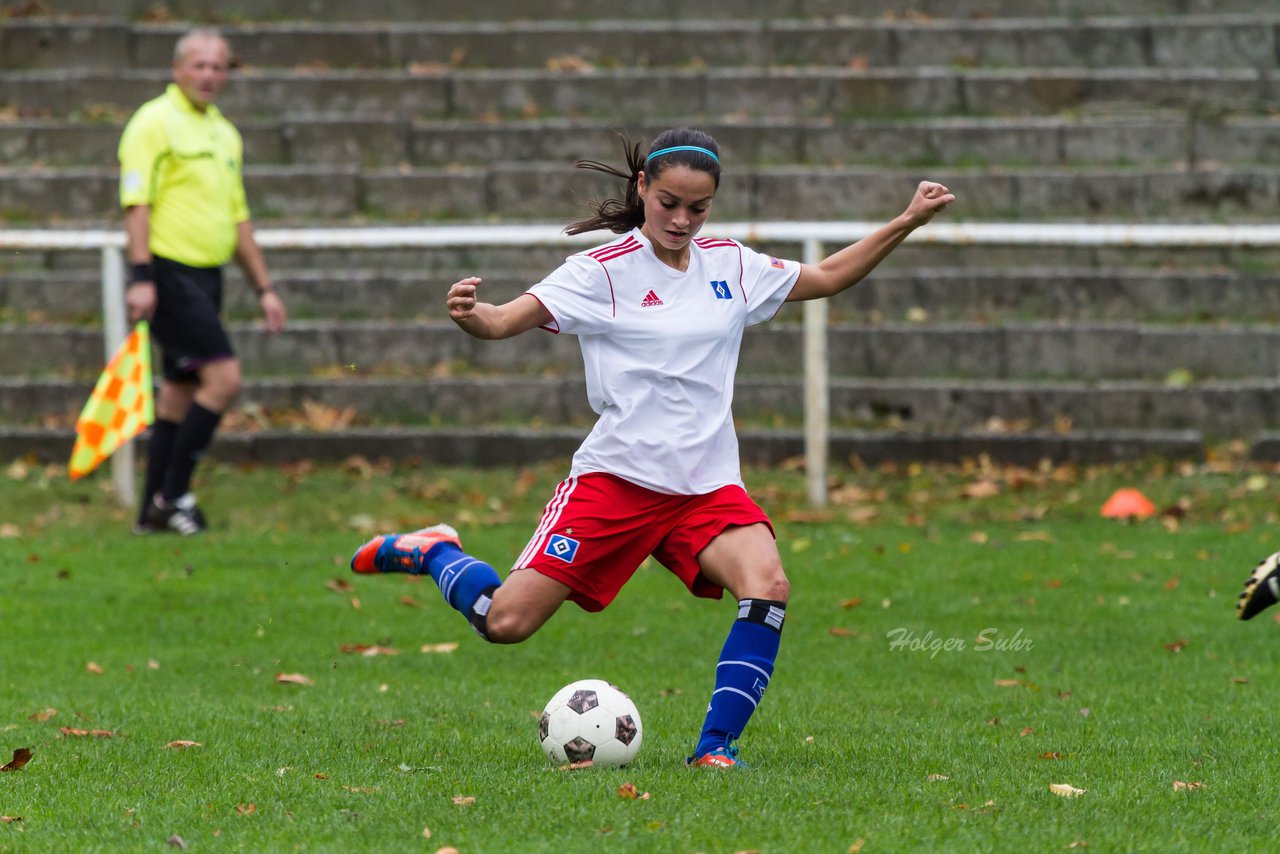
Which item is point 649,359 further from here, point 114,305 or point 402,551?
point 114,305

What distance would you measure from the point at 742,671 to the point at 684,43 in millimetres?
10231

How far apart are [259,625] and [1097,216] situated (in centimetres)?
757

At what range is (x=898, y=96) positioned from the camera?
13781mm

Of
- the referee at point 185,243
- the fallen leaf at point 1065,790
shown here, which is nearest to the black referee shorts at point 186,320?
the referee at point 185,243

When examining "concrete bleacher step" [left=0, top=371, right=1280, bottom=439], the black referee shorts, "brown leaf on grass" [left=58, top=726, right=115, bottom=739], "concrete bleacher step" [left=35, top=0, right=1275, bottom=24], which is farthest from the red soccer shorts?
"concrete bleacher step" [left=35, top=0, right=1275, bottom=24]

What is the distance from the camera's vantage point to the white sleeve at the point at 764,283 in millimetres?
5465

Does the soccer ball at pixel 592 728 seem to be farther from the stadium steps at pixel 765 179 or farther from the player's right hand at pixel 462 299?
the stadium steps at pixel 765 179

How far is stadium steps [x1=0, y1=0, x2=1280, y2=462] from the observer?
1132 cm

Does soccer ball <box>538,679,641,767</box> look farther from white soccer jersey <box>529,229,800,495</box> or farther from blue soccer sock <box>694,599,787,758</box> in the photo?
white soccer jersey <box>529,229,800,495</box>

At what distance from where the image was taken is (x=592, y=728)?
5016mm

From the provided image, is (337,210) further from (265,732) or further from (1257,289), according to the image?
(265,732)

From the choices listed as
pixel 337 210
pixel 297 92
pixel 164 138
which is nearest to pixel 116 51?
pixel 297 92

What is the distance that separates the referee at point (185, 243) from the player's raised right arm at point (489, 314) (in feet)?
15.4

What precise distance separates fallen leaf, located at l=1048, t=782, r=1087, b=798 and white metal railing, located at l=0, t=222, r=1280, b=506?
5.35 metres
